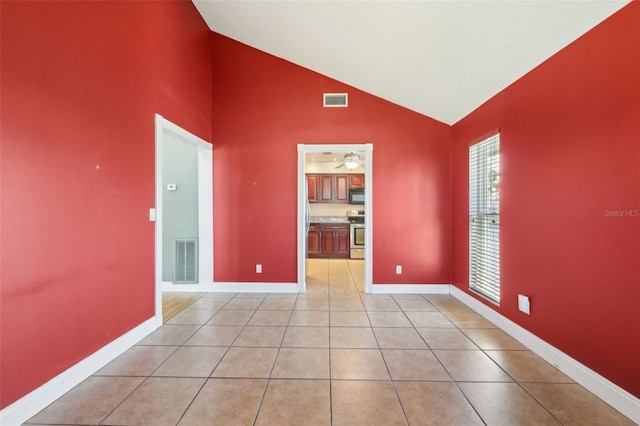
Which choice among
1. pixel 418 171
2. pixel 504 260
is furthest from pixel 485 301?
pixel 418 171

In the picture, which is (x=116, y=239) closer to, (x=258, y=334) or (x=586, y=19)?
(x=258, y=334)

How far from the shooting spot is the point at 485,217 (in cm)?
291

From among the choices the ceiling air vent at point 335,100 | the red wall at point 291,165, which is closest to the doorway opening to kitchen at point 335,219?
the red wall at point 291,165

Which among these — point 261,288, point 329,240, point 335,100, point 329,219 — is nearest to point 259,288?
point 261,288

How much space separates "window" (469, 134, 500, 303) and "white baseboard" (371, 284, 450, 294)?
1.77 feet

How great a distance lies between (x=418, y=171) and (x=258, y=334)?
9.66 ft

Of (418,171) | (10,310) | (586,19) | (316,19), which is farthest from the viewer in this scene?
(418,171)

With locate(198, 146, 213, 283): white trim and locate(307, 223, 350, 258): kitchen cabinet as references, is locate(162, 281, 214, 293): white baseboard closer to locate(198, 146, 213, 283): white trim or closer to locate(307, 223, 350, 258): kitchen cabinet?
locate(198, 146, 213, 283): white trim

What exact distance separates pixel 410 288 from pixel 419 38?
306 cm

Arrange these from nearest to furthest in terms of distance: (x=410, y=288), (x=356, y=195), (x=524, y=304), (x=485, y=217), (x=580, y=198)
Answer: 1. (x=580, y=198)
2. (x=524, y=304)
3. (x=485, y=217)
4. (x=410, y=288)
5. (x=356, y=195)

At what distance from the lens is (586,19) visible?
5.37ft

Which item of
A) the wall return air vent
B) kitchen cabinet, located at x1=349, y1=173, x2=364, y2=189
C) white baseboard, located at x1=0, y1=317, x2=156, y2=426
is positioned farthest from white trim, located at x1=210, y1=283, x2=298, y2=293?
kitchen cabinet, located at x1=349, y1=173, x2=364, y2=189

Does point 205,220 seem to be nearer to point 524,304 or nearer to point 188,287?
point 188,287

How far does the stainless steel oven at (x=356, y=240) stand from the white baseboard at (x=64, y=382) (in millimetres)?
4521
